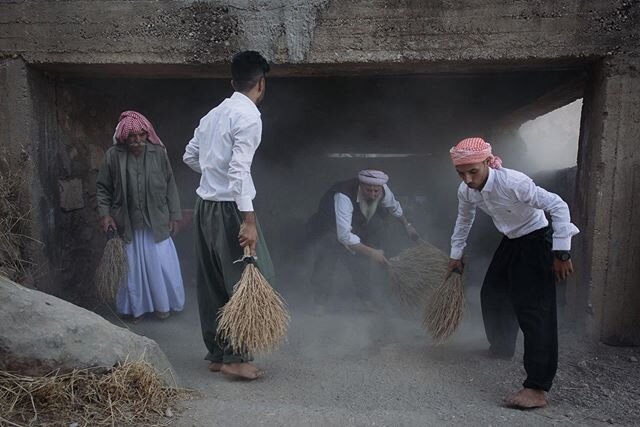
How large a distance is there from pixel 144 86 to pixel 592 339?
4749mm

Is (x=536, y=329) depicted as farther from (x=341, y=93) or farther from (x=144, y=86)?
(x=144, y=86)

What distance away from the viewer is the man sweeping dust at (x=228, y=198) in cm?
324

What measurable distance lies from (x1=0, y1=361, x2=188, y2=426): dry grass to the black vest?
2.82m

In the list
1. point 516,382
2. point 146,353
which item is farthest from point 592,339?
point 146,353

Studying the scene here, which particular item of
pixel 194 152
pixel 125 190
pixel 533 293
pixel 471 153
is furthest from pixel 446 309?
pixel 125 190

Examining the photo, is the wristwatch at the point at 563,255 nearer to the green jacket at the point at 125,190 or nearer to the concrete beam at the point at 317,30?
the concrete beam at the point at 317,30

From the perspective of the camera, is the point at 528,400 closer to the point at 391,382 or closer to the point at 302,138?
the point at 391,382

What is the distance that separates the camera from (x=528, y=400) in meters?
3.22

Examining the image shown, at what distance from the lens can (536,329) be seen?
3273 millimetres

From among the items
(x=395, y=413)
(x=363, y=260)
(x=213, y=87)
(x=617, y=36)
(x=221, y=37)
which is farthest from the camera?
(x=213, y=87)

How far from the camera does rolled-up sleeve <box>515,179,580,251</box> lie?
3.13m

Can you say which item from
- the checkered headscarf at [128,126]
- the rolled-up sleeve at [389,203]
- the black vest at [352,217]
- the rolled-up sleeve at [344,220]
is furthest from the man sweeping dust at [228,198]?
the rolled-up sleeve at [389,203]

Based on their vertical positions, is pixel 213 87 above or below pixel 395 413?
above

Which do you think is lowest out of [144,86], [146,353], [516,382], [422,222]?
[516,382]
